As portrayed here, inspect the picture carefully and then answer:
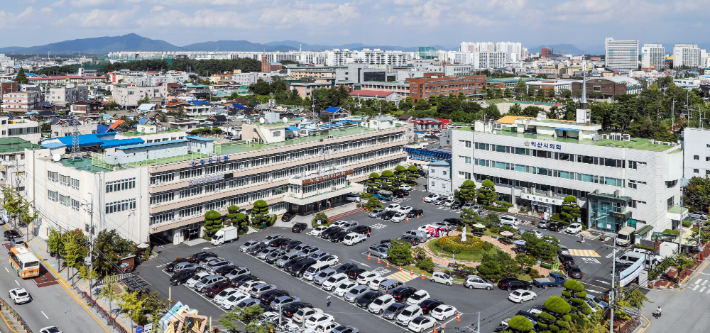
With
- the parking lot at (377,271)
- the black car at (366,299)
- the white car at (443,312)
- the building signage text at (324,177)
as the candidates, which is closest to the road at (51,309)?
the parking lot at (377,271)

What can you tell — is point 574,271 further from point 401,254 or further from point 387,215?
point 387,215

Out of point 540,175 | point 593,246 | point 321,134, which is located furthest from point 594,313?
point 321,134

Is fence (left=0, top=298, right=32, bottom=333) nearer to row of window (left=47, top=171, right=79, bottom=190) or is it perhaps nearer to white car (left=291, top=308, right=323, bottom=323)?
row of window (left=47, top=171, right=79, bottom=190)

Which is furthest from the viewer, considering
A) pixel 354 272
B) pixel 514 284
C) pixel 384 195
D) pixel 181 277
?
pixel 384 195

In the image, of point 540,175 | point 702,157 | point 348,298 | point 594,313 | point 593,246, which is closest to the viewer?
point 594,313

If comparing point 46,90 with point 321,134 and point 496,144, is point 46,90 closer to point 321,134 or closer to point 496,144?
point 321,134

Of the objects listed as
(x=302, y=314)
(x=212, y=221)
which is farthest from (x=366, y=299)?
(x=212, y=221)
